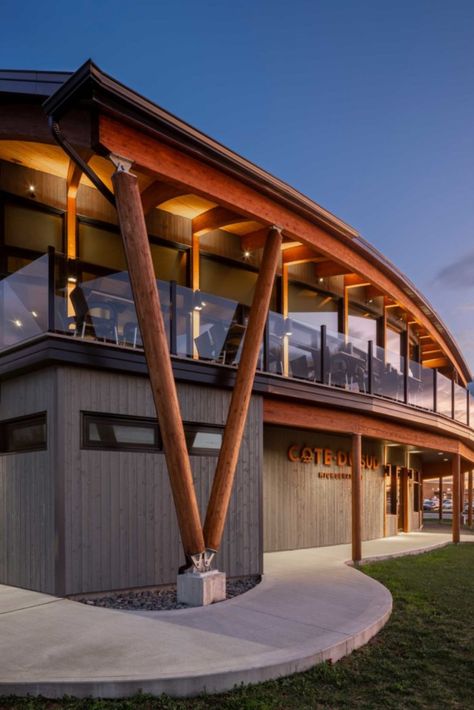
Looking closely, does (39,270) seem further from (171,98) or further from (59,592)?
(171,98)

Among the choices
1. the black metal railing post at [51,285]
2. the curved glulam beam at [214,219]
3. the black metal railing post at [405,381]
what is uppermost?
the curved glulam beam at [214,219]

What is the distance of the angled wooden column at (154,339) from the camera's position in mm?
7742

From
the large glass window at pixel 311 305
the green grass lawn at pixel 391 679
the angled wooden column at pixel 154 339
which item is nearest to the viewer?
the green grass lawn at pixel 391 679

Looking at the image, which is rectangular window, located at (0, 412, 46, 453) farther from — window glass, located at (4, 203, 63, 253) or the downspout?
window glass, located at (4, 203, 63, 253)

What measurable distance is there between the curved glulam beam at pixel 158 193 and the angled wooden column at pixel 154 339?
9.16 ft

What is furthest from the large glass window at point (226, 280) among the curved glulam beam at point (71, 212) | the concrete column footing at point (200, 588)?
the concrete column footing at point (200, 588)

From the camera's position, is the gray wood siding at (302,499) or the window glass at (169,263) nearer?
the window glass at (169,263)

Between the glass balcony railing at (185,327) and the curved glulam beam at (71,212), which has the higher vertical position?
the curved glulam beam at (71,212)

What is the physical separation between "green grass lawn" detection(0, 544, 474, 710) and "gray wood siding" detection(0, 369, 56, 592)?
12.2 feet

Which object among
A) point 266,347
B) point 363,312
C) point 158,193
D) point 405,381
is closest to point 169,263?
point 158,193

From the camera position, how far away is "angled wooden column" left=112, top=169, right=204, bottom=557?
774 cm

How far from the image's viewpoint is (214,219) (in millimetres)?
12383

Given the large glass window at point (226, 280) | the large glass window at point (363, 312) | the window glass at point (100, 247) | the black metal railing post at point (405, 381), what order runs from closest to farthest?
the window glass at point (100, 247), the large glass window at point (226, 280), the black metal railing post at point (405, 381), the large glass window at point (363, 312)

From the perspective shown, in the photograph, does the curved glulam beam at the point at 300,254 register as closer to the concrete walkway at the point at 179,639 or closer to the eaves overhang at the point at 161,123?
the eaves overhang at the point at 161,123
